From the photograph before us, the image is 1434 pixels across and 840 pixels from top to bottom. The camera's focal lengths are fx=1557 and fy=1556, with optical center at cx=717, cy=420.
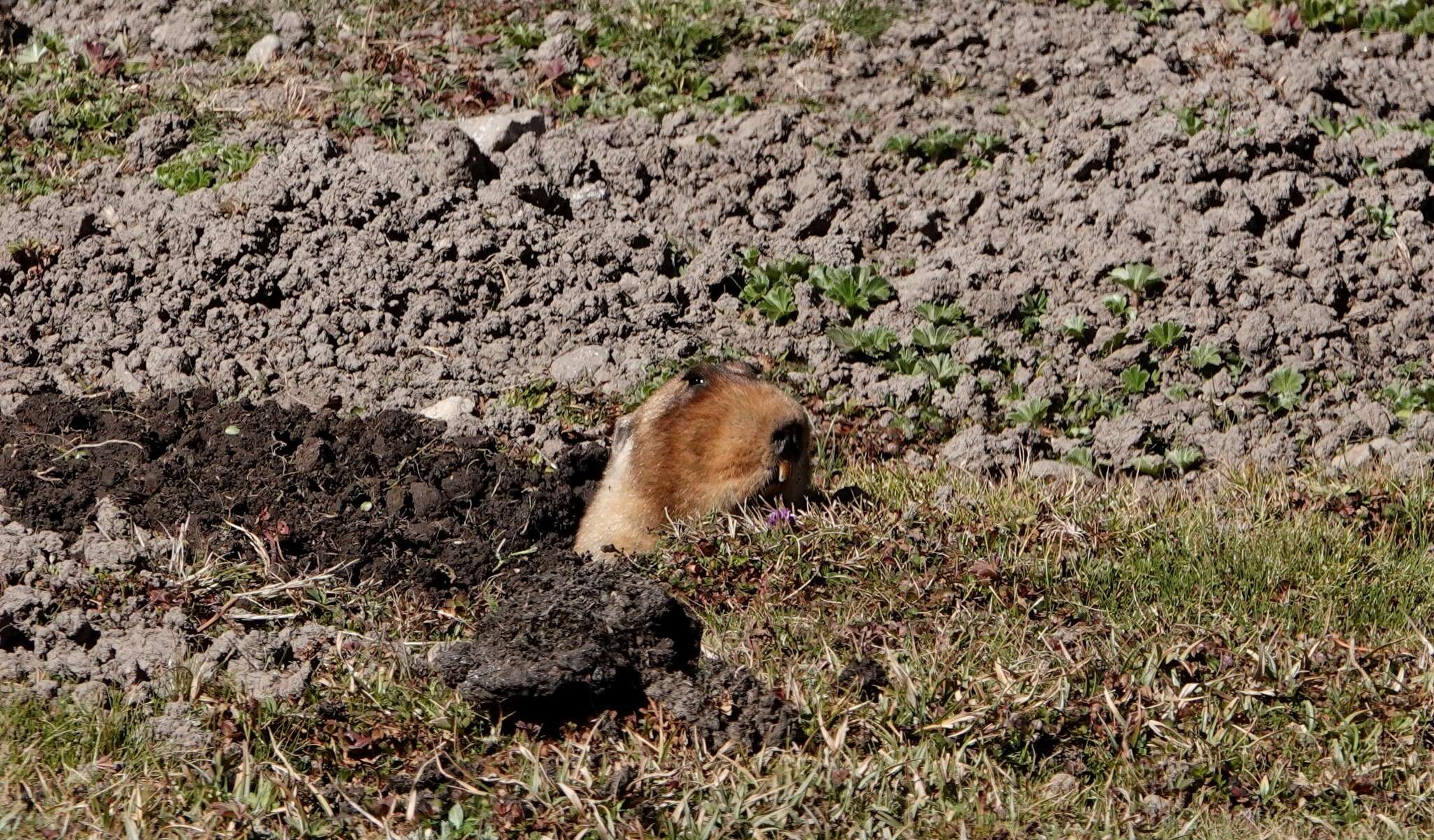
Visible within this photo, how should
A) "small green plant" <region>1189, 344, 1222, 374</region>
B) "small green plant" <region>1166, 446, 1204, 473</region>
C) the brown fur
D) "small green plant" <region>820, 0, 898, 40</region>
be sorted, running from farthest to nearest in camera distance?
"small green plant" <region>820, 0, 898, 40</region> → "small green plant" <region>1189, 344, 1222, 374</region> → "small green plant" <region>1166, 446, 1204, 473</region> → the brown fur

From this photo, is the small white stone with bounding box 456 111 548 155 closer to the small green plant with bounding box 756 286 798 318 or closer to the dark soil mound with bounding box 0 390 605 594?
the small green plant with bounding box 756 286 798 318

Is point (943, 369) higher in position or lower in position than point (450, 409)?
higher

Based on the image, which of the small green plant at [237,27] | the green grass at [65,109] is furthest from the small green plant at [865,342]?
the small green plant at [237,27]

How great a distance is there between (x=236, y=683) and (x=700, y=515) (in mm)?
1822

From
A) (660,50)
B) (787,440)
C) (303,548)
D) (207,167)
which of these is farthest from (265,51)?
(787,440)

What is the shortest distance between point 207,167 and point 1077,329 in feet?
13.7

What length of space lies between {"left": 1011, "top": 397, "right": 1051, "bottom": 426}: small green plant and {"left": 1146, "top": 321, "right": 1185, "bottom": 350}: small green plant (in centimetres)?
58

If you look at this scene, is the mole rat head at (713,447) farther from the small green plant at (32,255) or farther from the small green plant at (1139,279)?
the small green plant at (32,255)

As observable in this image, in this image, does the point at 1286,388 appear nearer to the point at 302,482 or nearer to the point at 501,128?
the point at 501,128

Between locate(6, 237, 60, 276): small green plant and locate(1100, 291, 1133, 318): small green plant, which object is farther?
locate(6, 237, 60, 276): small green plant

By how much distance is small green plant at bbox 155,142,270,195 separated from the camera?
24.3ft

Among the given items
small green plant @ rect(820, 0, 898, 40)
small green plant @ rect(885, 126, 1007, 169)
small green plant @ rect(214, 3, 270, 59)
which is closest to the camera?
small green plant @ rect(885, 126, 1007, 169)

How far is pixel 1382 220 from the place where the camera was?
704 centimetres

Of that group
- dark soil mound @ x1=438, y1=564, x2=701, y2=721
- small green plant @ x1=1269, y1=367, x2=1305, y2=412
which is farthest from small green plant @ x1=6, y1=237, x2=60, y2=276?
small green plant @ x1=1269, y1=367, x2=1305, y2=412
